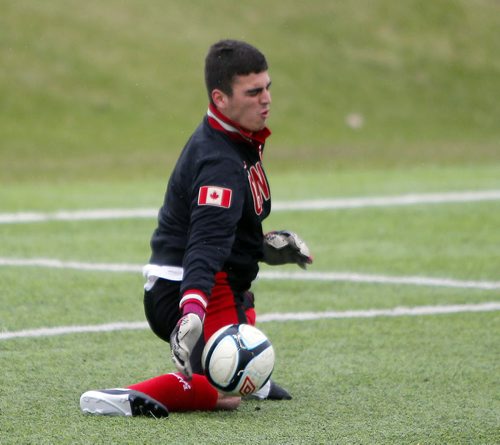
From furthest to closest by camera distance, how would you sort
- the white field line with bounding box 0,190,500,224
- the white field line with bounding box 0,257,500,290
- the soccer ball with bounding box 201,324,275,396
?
1. the white field line with bounding box 0,190,500,224
2. the white field line with bounding box 0,257,500,290
3. the soccer ball with bounding box 201,324,275,396

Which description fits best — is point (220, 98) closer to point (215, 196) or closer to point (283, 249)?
point (215, 196)

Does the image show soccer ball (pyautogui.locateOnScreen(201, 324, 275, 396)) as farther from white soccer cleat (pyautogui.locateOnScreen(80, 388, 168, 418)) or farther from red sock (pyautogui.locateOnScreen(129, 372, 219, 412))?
white soccer cleat (pyautogui.locateOnScreen(80, 388, 168, 418))

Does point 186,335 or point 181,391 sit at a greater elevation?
point 186,335

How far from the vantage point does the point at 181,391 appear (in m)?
4.16

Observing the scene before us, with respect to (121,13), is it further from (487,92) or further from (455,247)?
(455,247)

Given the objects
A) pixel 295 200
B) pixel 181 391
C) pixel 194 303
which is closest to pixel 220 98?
pixel 194 303

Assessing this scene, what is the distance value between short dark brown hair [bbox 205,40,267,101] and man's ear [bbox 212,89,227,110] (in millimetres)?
13

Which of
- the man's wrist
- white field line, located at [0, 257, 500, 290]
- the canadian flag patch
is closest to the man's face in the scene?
the canadian flag patch

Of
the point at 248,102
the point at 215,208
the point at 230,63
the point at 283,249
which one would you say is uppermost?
the point at 230,63

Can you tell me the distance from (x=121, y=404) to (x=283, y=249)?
0.94 m

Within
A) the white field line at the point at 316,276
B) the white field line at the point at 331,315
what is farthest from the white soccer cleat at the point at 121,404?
the white field line at the point at 316,276

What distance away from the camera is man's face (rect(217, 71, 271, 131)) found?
13.7ft

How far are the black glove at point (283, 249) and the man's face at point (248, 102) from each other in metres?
0.52

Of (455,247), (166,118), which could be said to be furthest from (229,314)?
(166,118)
